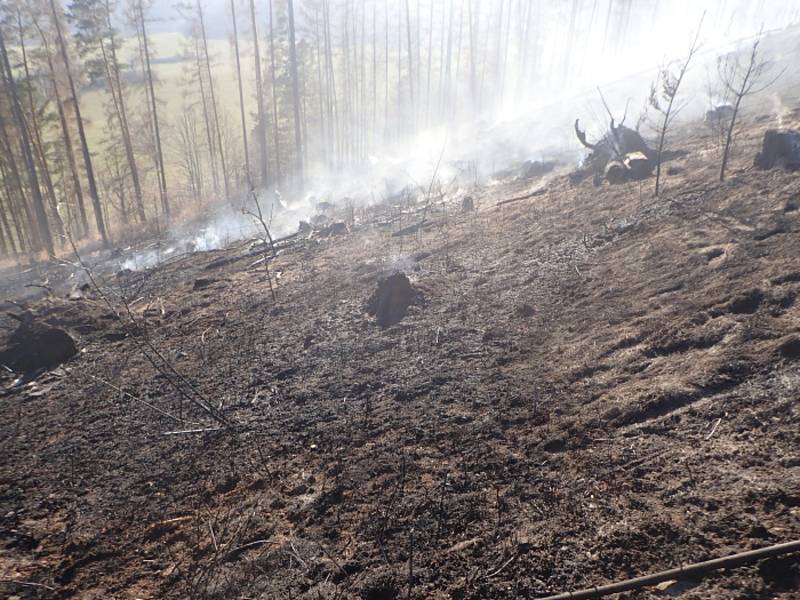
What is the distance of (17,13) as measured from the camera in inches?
774

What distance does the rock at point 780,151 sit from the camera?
8750 millimetres

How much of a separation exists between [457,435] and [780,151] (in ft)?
30.0

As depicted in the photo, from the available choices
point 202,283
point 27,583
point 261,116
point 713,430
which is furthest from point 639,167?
point 261,116

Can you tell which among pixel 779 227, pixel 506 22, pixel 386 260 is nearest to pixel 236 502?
pixel 386 260

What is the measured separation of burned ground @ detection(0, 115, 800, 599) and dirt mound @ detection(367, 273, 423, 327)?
22 centimetres

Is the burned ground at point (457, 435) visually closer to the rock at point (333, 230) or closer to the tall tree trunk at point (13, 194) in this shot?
the rock at point (333, 230)

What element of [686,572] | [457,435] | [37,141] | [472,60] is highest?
[472,60]

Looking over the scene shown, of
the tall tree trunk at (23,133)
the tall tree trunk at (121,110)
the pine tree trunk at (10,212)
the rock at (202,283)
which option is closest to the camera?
the rock at (202,283)

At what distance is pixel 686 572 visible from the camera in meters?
2.66

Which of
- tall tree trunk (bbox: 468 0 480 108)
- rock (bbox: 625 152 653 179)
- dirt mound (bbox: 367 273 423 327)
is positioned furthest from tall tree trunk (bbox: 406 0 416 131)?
dirt mound (bbox: 367 273 423 327)

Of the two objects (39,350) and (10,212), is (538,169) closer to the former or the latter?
(39,350)

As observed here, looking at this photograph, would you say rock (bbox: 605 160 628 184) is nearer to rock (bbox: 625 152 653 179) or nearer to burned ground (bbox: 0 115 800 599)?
rock (bbox: 625 152 653 179)

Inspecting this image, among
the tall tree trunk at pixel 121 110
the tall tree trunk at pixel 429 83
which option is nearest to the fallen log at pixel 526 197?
the tall tree trunk at pixel 121 110

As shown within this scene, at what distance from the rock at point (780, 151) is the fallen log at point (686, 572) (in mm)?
8845
